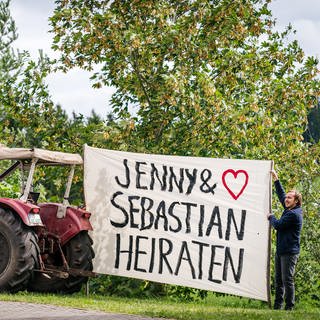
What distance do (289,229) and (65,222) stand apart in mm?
3367

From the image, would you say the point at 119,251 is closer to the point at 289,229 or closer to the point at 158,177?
the point at 158,177

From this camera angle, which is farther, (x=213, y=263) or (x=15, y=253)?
(x=213, y=263)

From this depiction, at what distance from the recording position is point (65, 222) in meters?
13.6

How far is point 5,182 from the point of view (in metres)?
21.8

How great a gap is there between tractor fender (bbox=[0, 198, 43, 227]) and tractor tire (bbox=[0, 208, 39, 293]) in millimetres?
115

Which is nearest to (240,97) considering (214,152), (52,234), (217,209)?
(214,152)

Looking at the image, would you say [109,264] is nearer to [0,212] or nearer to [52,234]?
[52,234]

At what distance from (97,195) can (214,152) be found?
110 inches

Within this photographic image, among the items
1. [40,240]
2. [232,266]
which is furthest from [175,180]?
[40,240]

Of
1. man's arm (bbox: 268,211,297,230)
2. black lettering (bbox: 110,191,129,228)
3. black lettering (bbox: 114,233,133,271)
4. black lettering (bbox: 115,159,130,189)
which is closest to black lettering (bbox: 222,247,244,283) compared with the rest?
man's arm (bbox: 268,211,297,230)

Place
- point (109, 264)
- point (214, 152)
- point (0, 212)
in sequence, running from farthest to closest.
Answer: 1. point (214, 152)
2. point (109, 264)
3. point (0, 212)

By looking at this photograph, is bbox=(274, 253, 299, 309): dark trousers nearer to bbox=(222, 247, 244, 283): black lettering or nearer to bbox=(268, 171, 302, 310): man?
bbox=(268, 171, 302, 310): man

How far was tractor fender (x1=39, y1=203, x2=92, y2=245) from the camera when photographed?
44.0 feet

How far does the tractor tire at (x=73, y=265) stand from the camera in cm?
1333
